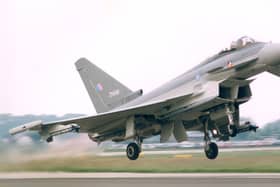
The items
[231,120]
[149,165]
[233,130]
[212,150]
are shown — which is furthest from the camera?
[149,165]

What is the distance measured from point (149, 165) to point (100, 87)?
431 cm

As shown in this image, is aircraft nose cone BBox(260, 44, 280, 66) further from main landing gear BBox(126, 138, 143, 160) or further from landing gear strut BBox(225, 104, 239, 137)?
main landing gear BBox(126, 138, 143, 160)

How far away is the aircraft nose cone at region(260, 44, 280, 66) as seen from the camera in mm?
21125

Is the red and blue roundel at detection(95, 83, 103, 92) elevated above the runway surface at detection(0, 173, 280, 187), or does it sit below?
above

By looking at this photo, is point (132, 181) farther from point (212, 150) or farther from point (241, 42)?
point (241, 42)

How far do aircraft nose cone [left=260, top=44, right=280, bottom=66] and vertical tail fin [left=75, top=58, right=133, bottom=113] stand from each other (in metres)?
6.92

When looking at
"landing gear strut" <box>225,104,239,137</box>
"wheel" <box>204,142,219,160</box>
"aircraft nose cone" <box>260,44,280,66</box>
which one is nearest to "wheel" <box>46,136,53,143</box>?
"wheel" <box>204,142,219,160</box>

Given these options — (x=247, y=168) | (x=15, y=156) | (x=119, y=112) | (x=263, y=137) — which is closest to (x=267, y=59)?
(x=247, y=168)

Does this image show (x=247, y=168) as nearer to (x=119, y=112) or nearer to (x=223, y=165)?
(x=223, y=165)

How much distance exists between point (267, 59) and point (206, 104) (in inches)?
103

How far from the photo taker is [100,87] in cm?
2766

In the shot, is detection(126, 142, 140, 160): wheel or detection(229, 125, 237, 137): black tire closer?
detection(229, 125, 237, 137): black tire

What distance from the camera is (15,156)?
23.0 meters

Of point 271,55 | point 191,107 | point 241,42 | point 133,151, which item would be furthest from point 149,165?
point 271,55
